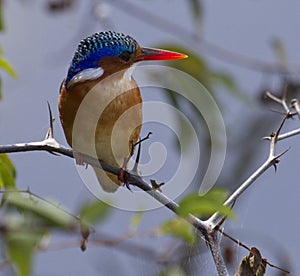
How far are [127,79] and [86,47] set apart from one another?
10 cm

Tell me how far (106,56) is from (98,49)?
0.02m

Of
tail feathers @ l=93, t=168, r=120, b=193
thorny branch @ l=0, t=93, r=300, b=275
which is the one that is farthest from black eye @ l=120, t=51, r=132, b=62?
thorny branch @ l=0, t=93, r=300, b=275

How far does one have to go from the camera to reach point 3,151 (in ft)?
3.17

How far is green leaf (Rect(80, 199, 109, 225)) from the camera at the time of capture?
1.16 m

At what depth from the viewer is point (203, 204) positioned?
107 centimetres

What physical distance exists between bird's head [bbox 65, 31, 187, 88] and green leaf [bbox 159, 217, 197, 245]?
0.28m

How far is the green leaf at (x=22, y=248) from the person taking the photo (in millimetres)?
997

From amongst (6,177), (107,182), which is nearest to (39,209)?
(6,177)

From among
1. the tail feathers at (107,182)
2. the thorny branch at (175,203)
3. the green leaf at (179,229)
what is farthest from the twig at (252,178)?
the tail feathers at (107,182)

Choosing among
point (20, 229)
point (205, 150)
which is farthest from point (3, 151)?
point (205, 150)

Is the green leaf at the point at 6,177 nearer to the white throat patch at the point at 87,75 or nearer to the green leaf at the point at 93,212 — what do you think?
the green leaf at the point at 93,212

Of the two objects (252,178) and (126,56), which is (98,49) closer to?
(126,56)

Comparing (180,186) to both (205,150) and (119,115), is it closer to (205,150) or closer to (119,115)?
(119,115)

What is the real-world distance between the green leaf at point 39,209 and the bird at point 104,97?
0.13 meters
